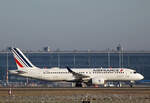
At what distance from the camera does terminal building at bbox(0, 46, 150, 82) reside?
151 metres

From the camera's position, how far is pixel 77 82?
8369 centimetres

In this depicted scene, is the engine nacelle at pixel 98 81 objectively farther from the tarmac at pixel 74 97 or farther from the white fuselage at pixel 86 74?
the tarmac at pixel 74 97

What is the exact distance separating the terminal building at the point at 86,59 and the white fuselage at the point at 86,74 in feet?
209

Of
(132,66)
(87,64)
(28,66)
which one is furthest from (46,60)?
(28,66)

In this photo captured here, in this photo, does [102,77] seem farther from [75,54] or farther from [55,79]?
[75,54]

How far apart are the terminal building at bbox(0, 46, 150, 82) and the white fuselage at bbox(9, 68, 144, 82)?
63725 millimetres

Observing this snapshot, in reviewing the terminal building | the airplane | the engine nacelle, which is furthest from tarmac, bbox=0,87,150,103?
the terminal building

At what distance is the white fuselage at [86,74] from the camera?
83.7m

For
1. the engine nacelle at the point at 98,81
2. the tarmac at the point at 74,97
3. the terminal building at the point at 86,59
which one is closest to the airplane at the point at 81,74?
the engine nacelle at the point at 98,81

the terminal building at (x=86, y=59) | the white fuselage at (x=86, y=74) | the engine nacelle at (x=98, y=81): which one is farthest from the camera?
the terminal building at (x=86, y=59)

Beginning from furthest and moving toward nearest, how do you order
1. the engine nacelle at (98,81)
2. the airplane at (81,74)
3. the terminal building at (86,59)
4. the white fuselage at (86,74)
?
the terminal building at (86,59)
the white fuselage at (86,74)
the airplane at (81,74)
the engine nacelle at (98,81)

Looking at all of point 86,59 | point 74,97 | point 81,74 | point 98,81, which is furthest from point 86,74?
point 86,59

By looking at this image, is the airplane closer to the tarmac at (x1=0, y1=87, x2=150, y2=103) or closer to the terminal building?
the tarmac at (x1=0, y1=87, x2=150, y2=103)

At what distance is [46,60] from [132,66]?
28.3 metres
